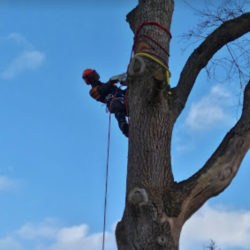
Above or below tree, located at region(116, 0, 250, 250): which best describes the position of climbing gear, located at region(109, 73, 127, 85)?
above

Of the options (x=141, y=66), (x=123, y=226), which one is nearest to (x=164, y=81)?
(x=141, y=66)

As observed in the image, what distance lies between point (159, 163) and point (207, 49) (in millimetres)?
1161

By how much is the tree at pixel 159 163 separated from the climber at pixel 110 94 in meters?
1.61

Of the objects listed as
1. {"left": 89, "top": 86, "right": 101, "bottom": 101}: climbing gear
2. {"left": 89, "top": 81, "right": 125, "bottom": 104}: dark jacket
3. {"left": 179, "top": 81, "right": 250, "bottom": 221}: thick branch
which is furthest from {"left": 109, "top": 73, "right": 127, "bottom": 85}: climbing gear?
{"left": 179, "top": 81, "right": 250, "bottom": 221}: thick branch

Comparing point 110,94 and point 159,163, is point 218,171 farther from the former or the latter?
point 110,94

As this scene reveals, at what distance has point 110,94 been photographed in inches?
210

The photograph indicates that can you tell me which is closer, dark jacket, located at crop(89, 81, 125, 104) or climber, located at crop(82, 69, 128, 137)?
climber, located at crop(82, 69, 128, 137)

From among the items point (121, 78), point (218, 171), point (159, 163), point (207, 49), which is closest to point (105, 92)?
point (121, 78)

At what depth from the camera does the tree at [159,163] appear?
2.56 metres

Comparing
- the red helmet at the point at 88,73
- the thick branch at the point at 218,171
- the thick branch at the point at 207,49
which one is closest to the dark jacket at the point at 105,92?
the red helmet at the point at 88,73

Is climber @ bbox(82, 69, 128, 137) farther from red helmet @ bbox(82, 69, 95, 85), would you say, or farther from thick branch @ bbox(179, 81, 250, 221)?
thick branch @ bbox(179, 81, 250, 221)

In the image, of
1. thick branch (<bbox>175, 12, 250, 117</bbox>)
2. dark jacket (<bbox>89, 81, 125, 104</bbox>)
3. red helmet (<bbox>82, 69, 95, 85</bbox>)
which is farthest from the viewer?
red helmet (<bbox>82, 69, 95, 85</bbox>)

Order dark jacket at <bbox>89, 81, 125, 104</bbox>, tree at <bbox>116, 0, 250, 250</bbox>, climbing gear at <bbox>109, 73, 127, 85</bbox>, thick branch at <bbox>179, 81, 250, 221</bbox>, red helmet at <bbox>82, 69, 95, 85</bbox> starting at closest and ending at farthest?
tree at <bbox>116, 0, 250, 250</bbox>, thick branch at <bbox>179, 81, 250, 221</bbox>, climbing gear at <bbox>109, 73, 127, 85</bbox>, dark jacket at <bbox>89, 81, 125, 104</bbox>, red helmet at <bbox>82, 69, 95, 85</bbox>

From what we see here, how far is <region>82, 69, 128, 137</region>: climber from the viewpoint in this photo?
4.75 m
